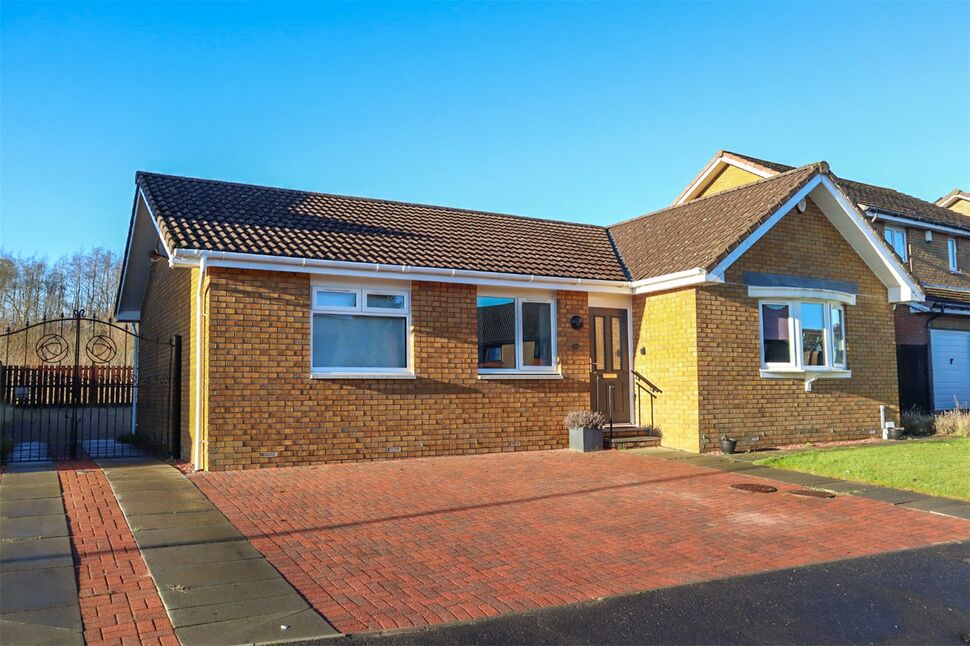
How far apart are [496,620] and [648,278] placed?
32.8 ft

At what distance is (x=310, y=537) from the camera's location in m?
7.07

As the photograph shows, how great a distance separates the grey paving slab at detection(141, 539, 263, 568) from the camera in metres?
6.20

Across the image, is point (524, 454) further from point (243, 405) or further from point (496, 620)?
point (496, 620)

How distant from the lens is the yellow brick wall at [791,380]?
1345cm

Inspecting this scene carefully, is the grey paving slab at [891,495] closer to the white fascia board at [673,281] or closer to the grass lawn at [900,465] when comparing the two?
the grass lawn at [900,465]

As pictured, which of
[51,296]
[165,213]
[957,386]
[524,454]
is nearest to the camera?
[165,213]

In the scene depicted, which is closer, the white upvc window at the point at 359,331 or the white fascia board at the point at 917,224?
the white upvc window at the point at 359,331

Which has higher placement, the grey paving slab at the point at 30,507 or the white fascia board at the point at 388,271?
the white fascia board at the point at 388,271

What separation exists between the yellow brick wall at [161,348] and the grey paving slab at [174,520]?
3965 millimetres

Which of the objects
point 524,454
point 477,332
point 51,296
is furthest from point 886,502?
point 51,296

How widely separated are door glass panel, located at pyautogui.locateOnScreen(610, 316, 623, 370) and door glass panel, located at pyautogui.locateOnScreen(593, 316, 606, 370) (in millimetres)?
247

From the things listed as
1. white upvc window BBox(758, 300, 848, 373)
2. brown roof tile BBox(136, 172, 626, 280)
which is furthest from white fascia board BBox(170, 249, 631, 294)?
white upvc window BBox(758, 300, 848, 373)

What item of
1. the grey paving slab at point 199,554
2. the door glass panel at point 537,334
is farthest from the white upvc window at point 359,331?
the grey paving slab at point 199,554

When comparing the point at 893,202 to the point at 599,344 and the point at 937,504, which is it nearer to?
the point at 599,344
